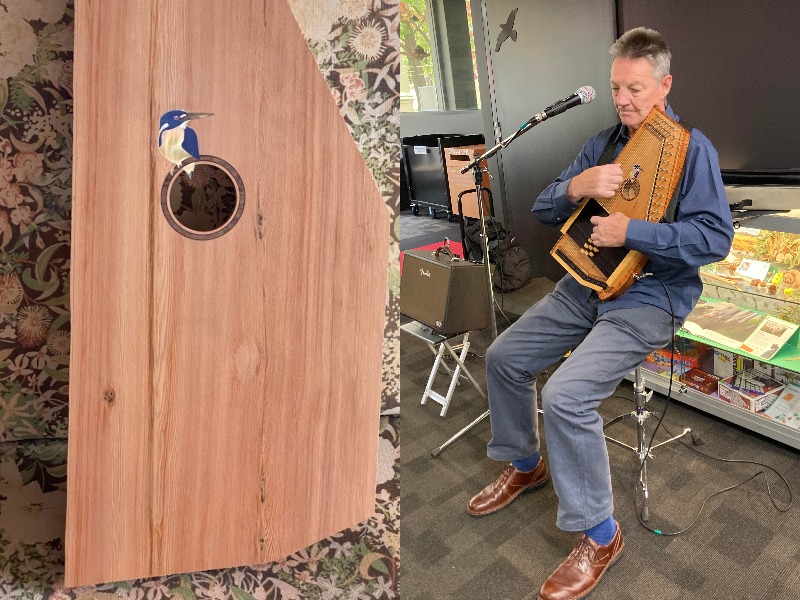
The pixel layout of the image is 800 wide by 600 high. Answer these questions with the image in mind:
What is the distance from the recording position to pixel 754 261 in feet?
9.23

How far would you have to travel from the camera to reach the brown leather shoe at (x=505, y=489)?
7.64 ft

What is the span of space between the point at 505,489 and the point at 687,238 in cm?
114

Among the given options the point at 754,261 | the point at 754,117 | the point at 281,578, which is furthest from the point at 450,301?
the point at 281,578

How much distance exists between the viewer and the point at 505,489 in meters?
2.37

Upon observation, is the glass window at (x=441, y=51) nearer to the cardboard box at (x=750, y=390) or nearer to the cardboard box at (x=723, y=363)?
the cardboard box at (x=723, y=363)

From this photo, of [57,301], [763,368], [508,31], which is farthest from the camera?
[508,31]

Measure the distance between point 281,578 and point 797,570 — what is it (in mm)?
1750

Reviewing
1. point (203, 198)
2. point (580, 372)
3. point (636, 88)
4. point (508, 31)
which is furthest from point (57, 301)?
point (508, 31)

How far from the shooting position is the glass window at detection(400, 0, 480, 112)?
7.84 m

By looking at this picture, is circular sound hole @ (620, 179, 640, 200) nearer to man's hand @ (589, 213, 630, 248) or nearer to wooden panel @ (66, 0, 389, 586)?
man's hand @ (589, 213, 630, 248)

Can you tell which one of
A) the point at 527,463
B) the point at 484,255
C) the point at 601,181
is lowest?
the point at 527,463

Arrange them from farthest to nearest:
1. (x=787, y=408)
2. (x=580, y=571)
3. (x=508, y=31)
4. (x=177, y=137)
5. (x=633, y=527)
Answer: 1. (x=508, y=31)
2. (x=787, y=408)
3. (x=633, y=527)
4. (x=580, y=571)
5. (x=177, y=137)

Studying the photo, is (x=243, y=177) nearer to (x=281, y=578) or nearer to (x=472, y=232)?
(x=281, y=578)

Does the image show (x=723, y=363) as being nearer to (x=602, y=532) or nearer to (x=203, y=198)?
(x=602, y=532)
